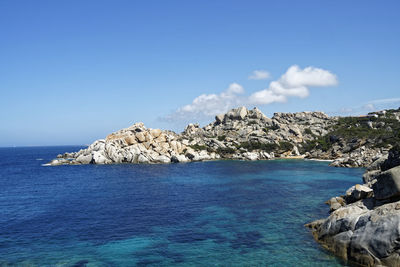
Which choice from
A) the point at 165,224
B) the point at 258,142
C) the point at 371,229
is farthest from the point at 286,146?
the point at 371,229

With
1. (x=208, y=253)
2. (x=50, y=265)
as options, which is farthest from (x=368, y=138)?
(x=50, y=265)

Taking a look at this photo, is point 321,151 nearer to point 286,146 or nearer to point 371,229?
point 286,146

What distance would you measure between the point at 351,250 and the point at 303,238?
629 centimetres

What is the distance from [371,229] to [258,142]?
132 metres

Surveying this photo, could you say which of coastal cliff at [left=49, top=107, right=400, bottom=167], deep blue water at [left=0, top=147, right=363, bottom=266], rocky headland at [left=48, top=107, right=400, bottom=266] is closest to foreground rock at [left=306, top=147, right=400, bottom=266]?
rocky headland at [left=48, top=107, right=400, bottom=266]

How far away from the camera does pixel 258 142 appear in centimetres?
15562

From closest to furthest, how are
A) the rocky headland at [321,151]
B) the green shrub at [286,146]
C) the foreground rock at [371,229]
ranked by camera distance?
the foreground rock at [371,229], the rocky headland at [321,151], the green shrub at [286,146]

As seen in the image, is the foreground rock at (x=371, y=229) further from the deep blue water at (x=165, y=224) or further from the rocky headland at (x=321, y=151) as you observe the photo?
the deep blue water at (x=165, y=224)

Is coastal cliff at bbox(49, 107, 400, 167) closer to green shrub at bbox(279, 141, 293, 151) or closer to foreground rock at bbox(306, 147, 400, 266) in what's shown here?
green shrub at bbox(279, 141, 293, 151)

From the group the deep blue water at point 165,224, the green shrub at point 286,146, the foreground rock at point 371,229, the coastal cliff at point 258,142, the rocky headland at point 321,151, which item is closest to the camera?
the foreground rock at point 371,229

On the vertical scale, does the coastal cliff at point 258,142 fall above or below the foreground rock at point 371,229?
above

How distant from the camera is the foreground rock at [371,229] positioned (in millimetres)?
23328

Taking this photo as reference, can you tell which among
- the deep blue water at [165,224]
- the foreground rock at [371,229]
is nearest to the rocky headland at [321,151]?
the foreground rock at [371,229]

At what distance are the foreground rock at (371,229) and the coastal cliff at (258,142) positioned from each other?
81613 millimetres
